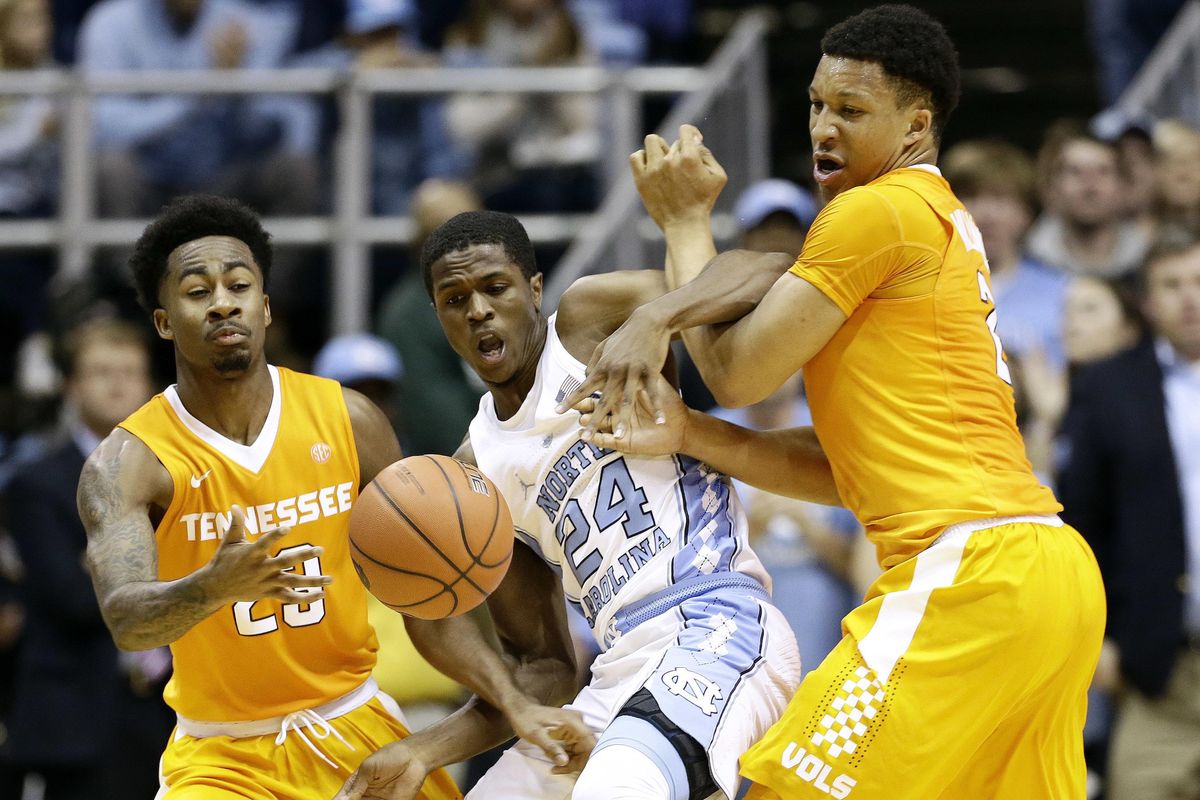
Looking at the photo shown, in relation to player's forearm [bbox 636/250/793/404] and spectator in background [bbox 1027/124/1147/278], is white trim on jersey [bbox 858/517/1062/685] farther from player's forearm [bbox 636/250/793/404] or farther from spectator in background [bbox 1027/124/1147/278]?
spectator in background [bbox 1027/124/1147/278]

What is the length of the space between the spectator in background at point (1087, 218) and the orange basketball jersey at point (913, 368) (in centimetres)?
449

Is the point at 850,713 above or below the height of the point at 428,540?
below

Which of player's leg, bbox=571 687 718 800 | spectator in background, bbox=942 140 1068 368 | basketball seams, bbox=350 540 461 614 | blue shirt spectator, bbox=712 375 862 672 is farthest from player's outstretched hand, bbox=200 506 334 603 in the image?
spectator in background, bbox=942 140 1068 368

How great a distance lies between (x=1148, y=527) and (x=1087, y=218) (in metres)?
2.20

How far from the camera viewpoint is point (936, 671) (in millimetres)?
4574

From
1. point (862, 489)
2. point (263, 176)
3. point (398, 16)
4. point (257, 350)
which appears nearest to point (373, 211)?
point (263, 176)

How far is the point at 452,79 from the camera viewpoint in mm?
9836

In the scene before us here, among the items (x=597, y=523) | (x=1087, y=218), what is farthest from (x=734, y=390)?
(x=1087, y=218)

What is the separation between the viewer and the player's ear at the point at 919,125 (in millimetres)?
4927

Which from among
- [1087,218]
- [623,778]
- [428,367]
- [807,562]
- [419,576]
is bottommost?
[807,562]

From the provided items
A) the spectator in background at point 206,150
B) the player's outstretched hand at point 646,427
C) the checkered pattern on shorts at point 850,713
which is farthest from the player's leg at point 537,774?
the spectator in background at point 206,150

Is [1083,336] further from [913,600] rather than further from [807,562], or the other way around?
[913,600]

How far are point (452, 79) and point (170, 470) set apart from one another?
5.14 meters

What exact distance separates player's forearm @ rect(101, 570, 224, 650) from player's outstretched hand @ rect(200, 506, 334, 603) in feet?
0.21
